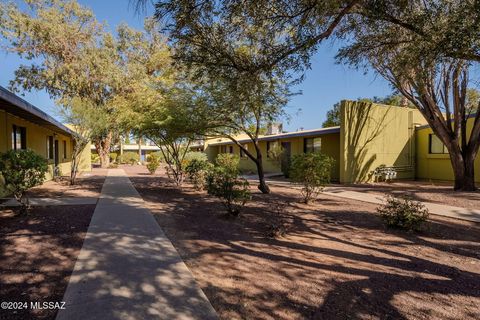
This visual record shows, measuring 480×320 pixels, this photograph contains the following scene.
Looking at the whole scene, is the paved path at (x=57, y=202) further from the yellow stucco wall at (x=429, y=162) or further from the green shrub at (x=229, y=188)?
the yellow stucco wall at (x=429, y=162)

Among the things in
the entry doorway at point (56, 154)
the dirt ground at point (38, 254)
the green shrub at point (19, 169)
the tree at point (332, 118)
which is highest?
the tree at point (332, 118)

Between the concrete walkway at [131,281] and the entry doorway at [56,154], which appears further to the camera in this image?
the entry doorway at [56,154]

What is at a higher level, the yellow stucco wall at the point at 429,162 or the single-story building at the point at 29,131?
the single-story building at the point at 29,131

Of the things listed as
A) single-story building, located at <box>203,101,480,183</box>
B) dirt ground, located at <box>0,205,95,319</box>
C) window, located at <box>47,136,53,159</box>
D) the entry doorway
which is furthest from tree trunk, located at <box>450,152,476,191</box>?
the entry doorway

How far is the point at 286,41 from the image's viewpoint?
5.95 metres

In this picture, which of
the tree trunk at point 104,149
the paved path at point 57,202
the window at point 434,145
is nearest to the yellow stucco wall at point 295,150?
the window at point 434,145

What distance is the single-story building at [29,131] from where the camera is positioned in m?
8.39

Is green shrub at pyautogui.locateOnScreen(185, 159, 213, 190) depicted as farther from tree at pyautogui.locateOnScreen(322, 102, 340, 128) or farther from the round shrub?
tree at pyautogui.locateOnScreen(322, 102, 340, 128)

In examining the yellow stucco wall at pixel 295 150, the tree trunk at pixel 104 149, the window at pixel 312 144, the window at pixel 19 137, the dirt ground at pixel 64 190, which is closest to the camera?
the dirt ground at pixel 64 190

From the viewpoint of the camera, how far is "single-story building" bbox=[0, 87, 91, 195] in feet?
27.5

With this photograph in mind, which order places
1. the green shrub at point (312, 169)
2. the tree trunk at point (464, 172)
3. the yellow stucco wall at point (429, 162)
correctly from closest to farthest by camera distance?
1. the green shrub at point (312, 169)
2. the tree trunk at point (464, 172)
3. the yellow stucco wall at point (429, 162)

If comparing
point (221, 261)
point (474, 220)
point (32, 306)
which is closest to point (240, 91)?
point (221, 261)

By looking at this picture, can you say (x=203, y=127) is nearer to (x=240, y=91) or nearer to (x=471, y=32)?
(x=240, y=91)

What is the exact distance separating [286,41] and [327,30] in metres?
0.86
